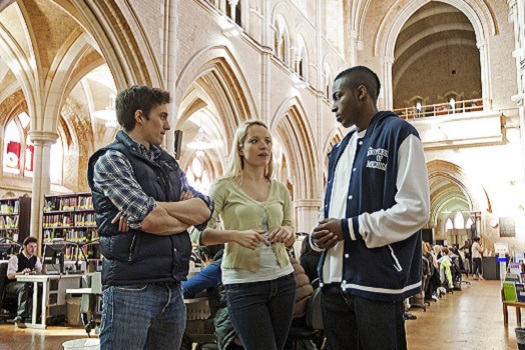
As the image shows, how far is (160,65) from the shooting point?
9516mm

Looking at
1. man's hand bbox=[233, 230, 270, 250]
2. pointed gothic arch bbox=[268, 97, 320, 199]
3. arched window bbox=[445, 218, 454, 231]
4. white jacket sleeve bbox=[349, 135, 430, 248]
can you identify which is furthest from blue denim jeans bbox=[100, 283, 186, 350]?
arched window bbox=[445, 218, 454, 231]

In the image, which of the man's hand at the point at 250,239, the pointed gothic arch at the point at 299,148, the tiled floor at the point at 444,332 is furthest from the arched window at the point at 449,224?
the man's hand at the point at 250,239

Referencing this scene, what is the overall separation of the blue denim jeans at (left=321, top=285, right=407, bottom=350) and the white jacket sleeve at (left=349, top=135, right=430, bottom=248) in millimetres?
195

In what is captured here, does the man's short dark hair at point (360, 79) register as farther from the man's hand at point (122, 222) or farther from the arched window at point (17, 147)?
the arched window at point (17, 147)

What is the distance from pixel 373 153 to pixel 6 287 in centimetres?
801

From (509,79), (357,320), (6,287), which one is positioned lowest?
(6,287)

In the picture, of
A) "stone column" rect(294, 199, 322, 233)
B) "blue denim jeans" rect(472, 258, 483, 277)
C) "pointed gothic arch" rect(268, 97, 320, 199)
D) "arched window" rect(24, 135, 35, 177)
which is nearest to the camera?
"pointed gothic arch" rect(268, 97, 320, 199)

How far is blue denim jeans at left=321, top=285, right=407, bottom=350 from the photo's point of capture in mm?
1634

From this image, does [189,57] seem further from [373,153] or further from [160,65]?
[373,153]

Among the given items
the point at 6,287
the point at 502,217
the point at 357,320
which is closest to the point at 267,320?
the point at 357,320

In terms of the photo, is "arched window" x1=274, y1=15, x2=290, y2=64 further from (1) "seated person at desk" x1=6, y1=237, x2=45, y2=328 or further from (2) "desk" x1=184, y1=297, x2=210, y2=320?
(2) "desk" x1=184, y1=297, x2=210, y2=320

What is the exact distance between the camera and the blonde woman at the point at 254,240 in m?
2.20

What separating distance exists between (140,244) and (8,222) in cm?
1279

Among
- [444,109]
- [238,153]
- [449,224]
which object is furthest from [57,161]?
[449,224]
